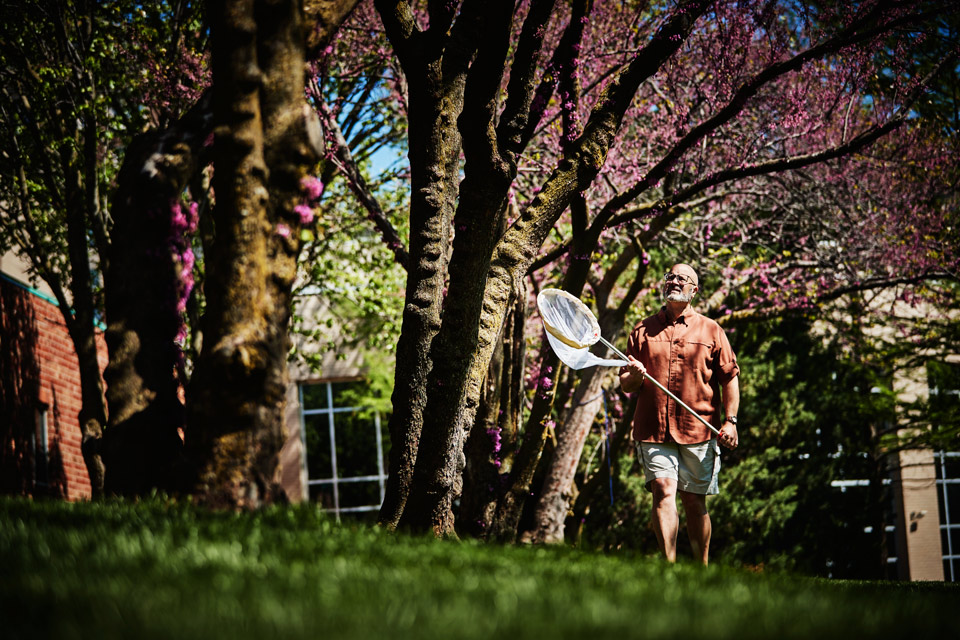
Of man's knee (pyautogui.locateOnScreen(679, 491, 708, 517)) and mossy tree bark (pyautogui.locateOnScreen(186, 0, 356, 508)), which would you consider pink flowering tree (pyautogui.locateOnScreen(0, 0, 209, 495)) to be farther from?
man's knee (pyautogui.locateOnScreen(679, 491, 708, 517))

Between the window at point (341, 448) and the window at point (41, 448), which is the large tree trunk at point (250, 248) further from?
the window at point (341, 448)

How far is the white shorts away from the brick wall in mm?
9673

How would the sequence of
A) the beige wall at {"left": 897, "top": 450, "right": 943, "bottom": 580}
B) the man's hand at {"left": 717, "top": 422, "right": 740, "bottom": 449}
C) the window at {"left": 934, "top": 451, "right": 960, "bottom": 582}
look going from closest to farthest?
the man's hand at {"left": 717, "top": 422, "right": 740, "bottom": 449} → the beige wall at {"left": 897, "top": 450, "right": 943, "bottom": 580} → the window at {"left": 934, "top": 451, "right": 960, "bottom": 582}

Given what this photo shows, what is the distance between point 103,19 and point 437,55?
945 cm

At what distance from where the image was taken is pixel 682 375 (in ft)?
19.4

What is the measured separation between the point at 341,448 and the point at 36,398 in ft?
33.9

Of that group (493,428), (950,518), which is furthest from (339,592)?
(950,518)

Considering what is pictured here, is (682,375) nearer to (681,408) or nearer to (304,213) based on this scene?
(681,408)

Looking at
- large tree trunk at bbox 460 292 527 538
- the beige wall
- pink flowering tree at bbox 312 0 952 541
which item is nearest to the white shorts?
pink flowering tree at bbox 312 0 952 541

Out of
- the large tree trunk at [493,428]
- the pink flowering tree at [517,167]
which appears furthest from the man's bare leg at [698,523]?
the large tree trunk at [493,428]

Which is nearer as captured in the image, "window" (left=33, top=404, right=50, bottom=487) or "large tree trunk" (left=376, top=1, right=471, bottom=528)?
"large tree trunk" (left=376, top=1, right=471, bottom=528)

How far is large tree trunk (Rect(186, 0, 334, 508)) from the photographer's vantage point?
12.0 ft

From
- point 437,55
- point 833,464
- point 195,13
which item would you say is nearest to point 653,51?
point 437,55

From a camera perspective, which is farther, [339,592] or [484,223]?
[484,223]
